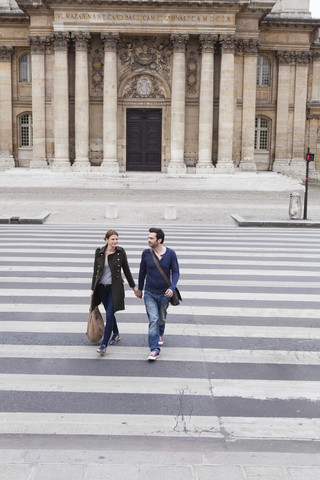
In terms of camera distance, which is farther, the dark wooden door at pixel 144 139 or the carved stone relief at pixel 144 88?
the dark wooden door at pixel 144 139

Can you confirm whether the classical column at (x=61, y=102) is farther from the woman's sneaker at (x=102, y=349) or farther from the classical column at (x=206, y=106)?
the woman's sneaker at (x=102, y=349)

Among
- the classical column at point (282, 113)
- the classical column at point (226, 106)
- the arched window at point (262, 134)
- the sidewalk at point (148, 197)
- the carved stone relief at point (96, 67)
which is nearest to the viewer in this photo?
the sidewalk at point (148, 197)

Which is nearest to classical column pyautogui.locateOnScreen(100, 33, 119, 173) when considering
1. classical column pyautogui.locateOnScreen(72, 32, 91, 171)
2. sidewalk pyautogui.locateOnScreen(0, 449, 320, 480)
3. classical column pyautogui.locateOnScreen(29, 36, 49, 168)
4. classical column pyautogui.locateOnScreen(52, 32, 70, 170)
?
classical column pyautogui.locateOnScreen(72, 32, 91, 171)

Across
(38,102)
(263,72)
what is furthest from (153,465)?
(263,72)

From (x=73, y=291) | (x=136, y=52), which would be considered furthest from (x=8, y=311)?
(x=136, y=52)

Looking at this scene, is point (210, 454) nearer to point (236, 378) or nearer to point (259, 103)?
point (236, 378)

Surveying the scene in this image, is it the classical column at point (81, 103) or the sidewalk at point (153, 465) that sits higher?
the classical column at point (81, 103)

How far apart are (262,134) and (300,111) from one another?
298 centimetres

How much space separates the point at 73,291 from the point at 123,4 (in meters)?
28.6

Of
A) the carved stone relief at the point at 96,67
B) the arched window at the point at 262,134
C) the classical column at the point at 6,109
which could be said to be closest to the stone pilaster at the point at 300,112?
the arched window at the point at 262,134

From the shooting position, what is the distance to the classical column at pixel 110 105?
118 feet

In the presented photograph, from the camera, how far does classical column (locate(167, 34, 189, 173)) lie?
3603 centimetres

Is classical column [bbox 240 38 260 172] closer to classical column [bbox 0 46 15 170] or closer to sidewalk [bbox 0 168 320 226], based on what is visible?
sidewalk [bbox 0 168 320 226]

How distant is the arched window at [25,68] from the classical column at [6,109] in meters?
0.80
